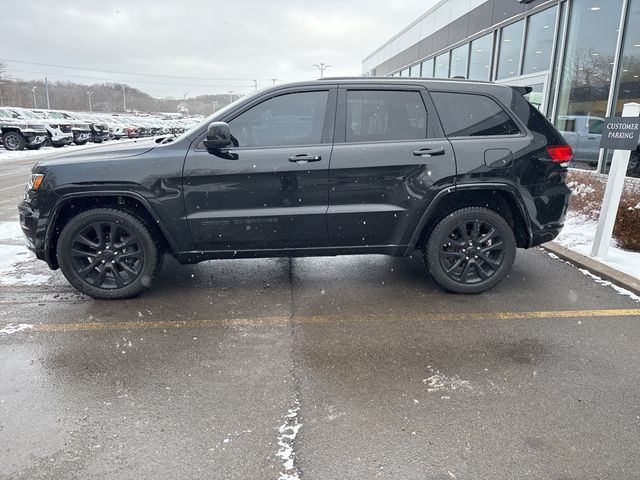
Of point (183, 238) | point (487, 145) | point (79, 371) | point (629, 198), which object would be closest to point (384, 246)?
point (487, 145)

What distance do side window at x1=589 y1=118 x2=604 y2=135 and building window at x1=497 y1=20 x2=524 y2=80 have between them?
363cm

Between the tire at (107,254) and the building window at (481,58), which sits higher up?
the building window at (481,58)

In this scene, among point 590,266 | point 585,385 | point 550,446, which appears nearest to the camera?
point 550,446

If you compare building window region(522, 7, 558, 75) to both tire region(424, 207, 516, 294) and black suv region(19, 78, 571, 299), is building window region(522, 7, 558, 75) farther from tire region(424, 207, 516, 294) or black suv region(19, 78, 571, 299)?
tire region(424, 207, 516, 294)

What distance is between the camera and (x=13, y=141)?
2069cm

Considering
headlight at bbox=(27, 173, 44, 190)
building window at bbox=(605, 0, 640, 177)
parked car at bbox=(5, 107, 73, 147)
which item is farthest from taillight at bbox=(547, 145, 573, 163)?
parked car at bbox=(5, 107, 73, 147)

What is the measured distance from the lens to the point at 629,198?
571 centimetres

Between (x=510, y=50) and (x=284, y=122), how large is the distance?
1249 cm

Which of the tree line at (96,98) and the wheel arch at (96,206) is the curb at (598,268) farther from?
the tree line at (96,98)

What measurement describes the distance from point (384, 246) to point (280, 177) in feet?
3.65

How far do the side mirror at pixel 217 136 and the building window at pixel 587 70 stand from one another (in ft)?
31.0

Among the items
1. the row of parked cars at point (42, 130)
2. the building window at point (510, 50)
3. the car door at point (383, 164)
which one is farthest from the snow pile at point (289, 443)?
the row of parked cars at point (42, 130)

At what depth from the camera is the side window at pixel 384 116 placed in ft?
13.1

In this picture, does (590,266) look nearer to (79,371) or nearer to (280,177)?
(280,177)
